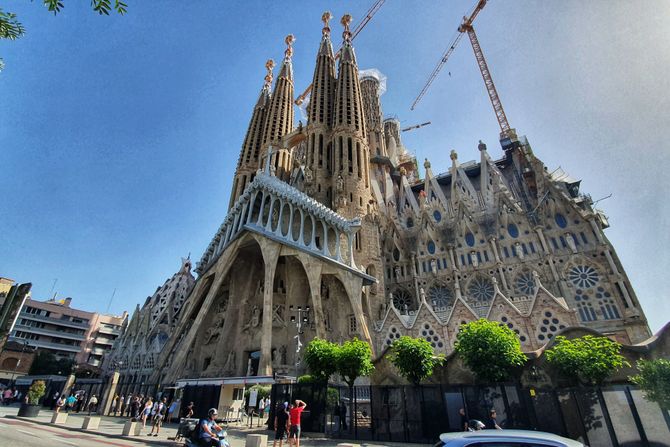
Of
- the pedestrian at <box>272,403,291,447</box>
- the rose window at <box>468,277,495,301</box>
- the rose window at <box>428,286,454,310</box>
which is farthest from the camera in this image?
the rose window at <box>428,286,454,310</box>

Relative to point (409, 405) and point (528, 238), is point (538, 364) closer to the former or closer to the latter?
point (409, 405)

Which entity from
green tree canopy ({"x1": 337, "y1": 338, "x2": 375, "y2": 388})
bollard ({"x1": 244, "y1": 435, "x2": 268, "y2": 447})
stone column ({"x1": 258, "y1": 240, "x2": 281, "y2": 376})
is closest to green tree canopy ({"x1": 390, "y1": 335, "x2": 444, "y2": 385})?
green tree canopy ({"x1": 337, "y1": 338, "x2": 375, "y2": 388})

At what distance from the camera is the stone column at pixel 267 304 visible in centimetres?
2212

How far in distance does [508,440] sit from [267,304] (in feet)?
74.8

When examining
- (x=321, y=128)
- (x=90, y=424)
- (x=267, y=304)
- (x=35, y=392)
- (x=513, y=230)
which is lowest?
(x=90, y=424)

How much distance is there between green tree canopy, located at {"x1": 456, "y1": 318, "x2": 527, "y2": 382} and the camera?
12.5m

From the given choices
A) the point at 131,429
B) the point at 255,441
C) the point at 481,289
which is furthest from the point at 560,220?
the point at 131,429

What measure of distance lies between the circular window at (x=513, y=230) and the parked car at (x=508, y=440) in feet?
99.1

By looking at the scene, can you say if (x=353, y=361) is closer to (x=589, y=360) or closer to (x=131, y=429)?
(x=131, y=429)

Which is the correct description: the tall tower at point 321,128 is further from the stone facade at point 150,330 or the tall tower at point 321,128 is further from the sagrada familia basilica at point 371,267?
the stone facade at point 150,330

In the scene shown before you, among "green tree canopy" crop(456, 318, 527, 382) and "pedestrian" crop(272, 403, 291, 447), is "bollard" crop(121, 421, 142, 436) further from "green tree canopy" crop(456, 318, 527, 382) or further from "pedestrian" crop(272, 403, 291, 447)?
"green tree canopy" crop(456, 318, 527, 382)

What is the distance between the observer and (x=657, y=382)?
8.17 metres

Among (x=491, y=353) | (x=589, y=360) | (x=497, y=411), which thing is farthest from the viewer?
(x=491, y=353)

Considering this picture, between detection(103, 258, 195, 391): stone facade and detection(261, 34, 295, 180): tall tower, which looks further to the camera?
detection(261, 34, 295, 180): tall tower
